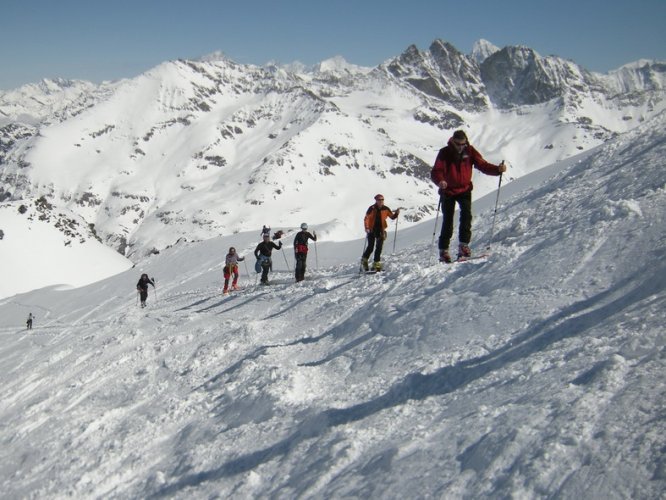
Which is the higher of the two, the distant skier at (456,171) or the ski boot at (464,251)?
the distant skier at (456,171)

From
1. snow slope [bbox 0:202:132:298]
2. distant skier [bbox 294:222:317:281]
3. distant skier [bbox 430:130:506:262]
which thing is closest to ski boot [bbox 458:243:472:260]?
distant skier [bbox 430:130:506:262]

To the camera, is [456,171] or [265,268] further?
[265,268]

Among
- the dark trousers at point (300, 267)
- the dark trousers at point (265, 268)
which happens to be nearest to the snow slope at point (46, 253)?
the dark trousers at point (265, 268)

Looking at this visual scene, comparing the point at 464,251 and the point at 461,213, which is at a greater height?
the point at 461,213

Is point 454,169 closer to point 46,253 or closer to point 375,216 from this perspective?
point 375,216

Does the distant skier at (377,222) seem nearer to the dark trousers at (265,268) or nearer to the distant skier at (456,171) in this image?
the distant skier at (456,171)

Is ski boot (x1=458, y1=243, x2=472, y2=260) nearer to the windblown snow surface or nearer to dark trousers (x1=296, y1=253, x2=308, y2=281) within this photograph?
the windblown snow surface

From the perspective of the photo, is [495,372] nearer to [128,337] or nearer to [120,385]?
[120,385]

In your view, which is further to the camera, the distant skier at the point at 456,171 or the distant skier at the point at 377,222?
the distant skier at the point at 377,222

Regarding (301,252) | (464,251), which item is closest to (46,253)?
(301,252)

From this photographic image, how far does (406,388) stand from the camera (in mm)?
6555

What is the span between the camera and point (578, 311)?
675 centimetres

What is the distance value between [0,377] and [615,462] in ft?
55.6

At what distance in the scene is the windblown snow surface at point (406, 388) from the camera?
176 inches
